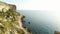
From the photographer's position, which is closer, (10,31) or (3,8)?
(10,31)

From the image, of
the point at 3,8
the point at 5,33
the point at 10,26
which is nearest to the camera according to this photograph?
the point at 5,33

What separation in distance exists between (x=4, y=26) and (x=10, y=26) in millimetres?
2450

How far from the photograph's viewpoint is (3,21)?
57.8m

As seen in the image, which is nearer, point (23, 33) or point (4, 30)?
point (4, 30)

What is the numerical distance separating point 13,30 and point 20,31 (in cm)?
269

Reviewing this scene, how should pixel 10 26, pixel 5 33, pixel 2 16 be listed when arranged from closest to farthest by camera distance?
pixel 5 33
pixel 10 26
pixel 2 16

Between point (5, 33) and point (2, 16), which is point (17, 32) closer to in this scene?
point (5, 33)

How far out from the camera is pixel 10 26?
2237 inches

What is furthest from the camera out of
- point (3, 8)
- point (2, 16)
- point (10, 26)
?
point (3, 8)

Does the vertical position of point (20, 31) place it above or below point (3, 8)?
below

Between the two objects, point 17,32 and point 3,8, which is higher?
point 3,8

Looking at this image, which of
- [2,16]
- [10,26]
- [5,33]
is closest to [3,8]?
[2,16]

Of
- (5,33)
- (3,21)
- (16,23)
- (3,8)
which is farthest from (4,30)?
(3,8)

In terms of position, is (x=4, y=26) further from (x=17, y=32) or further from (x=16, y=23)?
(x=16, y=23)
